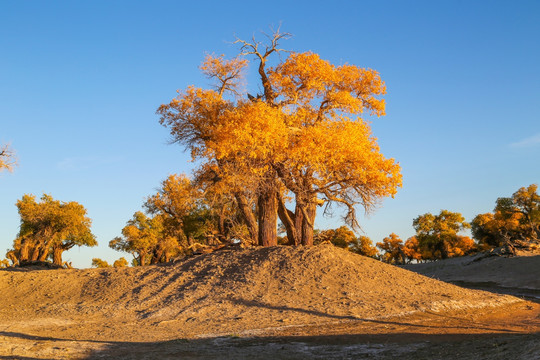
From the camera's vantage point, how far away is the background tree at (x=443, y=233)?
51969 millimetres

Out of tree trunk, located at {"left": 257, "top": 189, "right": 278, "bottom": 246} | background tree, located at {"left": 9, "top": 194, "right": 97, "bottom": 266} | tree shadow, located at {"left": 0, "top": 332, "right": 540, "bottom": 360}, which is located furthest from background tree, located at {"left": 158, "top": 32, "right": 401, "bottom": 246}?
background tree, located at {"left": 9, "top": 194, "right": 97, "bottom": 266}

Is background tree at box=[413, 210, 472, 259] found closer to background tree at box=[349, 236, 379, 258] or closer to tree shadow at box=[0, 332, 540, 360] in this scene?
background tree at box=[349, 236, 379, 258]

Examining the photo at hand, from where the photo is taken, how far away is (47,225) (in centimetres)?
3853

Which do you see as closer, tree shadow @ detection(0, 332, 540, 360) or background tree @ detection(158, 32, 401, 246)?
tree shadow @ detection(0, 332, 540, 360)

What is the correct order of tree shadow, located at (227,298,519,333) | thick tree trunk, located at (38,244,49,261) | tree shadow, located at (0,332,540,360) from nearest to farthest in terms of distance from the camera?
tree shadow, located at (0,332,540,360), tree shadow, located at (227,298,519,333), thick tree trunk, located at (38,244,49,261)

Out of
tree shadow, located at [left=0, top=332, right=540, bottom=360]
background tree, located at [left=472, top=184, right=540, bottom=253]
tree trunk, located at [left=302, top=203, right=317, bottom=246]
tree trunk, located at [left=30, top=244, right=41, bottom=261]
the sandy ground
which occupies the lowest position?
tree shadow, located at [left=0, top=332, right=540, bottom=360]

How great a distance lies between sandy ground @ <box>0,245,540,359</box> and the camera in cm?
977

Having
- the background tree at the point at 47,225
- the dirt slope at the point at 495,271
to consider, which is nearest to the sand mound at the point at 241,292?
the dirt slope at the point at 495,271

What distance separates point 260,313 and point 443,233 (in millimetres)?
42558

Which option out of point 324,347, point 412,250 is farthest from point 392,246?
point 324,347

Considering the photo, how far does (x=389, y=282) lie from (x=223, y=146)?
829 cm

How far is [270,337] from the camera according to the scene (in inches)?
444

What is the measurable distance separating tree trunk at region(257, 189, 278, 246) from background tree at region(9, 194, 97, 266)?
23726mm

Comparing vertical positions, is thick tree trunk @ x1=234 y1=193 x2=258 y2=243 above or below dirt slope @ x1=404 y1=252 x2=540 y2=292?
above
